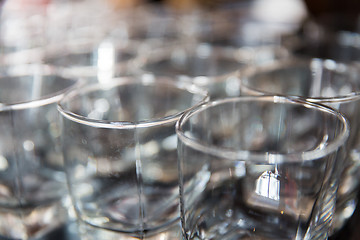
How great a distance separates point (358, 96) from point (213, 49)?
0.70ft

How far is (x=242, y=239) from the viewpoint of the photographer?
220mm

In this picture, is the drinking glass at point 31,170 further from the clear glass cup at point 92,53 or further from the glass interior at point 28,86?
the clear glass cup at point 92,53

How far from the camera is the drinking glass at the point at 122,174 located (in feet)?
0.75

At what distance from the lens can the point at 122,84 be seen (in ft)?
1.03

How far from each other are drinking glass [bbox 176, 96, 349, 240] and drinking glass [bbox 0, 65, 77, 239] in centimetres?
11

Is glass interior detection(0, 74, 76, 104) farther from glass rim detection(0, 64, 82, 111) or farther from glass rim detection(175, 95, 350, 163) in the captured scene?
glass rim detection(175, 95, 350, 163)

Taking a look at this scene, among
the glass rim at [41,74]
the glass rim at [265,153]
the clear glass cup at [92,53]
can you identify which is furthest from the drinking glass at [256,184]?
the clear glass cup at [92,53]

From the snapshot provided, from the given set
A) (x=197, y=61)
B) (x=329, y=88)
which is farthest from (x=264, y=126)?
(x=197, y=61)

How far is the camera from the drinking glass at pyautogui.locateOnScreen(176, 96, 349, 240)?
0.62ft

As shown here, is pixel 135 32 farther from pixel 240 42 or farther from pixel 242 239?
pixel 242 239

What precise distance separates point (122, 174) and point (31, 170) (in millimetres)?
91

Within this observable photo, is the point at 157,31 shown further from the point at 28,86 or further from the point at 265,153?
the point at 265,153

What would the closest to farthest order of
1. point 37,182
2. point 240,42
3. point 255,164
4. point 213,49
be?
1. point 255,164
2. point 37,182
3. point 213,49
4. point 240,42

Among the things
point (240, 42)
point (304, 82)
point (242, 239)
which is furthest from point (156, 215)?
point (240, 42)
